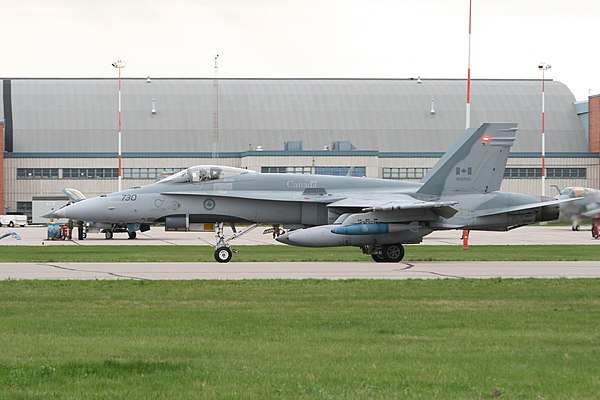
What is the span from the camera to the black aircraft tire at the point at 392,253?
30772 millimetres

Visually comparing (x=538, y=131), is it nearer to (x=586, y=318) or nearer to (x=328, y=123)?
(x=328, y=123)

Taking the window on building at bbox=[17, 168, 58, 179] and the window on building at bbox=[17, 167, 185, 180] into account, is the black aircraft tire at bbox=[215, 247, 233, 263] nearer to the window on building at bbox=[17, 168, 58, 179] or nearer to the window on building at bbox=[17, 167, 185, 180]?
the window on building at bbox=[17, 167, 185, 180]

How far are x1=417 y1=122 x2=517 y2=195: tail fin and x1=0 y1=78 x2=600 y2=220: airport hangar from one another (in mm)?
60321

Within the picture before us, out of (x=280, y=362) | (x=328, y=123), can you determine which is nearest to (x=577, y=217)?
(x=280, y=362)

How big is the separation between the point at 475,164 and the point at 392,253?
12.5 ft

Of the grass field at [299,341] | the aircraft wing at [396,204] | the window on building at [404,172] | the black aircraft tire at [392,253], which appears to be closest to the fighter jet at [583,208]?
the grass field at [299,341]

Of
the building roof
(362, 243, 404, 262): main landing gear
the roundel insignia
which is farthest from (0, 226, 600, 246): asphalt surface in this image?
the building roof

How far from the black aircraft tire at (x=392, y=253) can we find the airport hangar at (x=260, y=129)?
6095 centimetres

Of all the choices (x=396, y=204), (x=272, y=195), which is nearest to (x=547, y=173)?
(x=272, y=195)

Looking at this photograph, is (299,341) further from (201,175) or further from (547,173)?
(547,173)

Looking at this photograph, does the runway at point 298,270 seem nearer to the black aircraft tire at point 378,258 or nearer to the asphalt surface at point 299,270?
the asphalt surface at point 299,270

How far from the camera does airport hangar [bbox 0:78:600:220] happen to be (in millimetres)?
93875

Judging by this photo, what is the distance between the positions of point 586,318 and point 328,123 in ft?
273

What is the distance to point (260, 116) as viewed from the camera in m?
98.4
